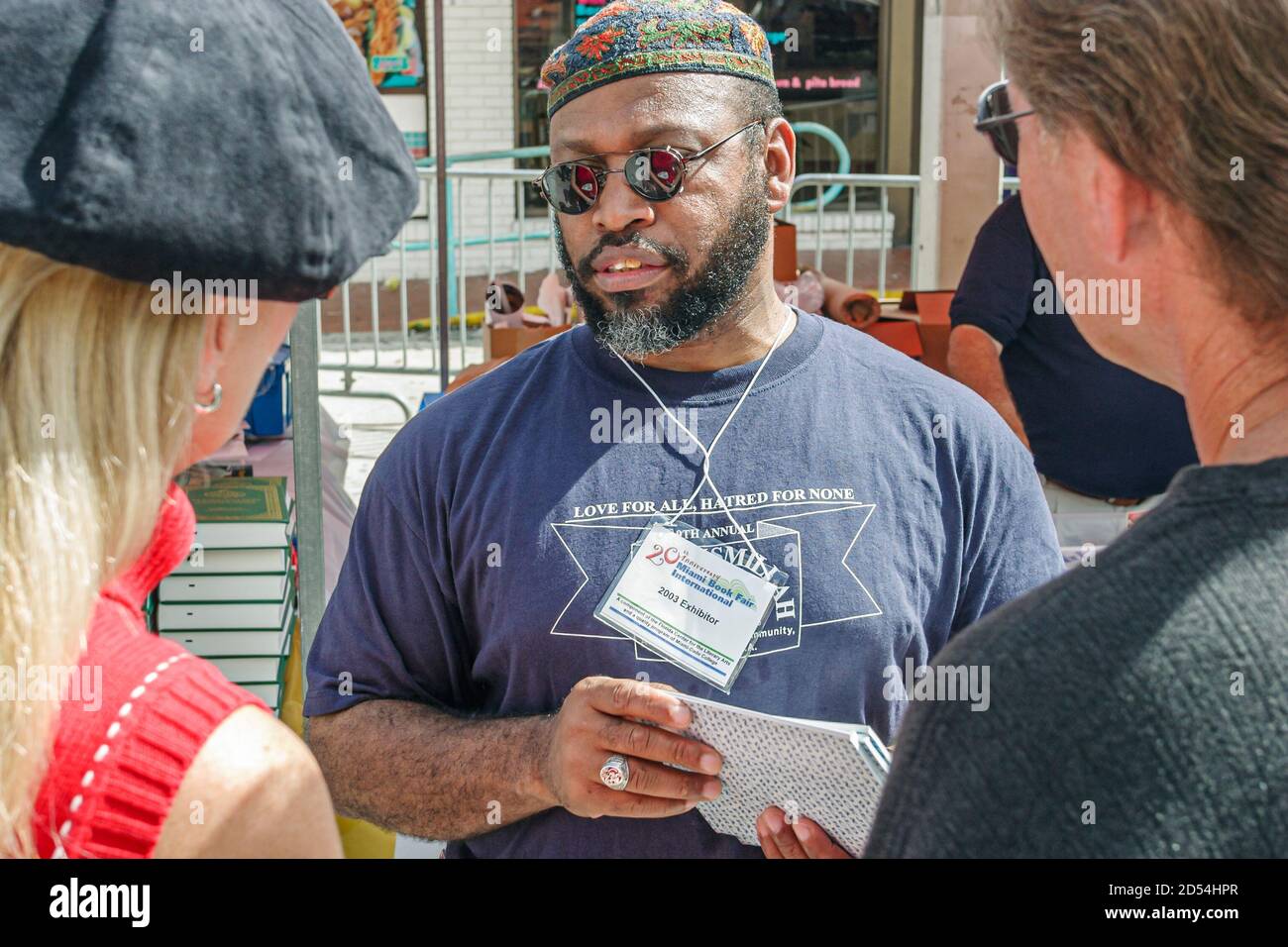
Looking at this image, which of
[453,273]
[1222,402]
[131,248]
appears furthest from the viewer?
[453,273]

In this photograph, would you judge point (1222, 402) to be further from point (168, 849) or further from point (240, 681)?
point (240, 681)

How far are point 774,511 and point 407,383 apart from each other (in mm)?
6864

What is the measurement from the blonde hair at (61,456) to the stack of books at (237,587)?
2.24 m

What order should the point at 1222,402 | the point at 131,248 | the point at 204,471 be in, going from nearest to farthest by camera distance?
1. the point at 131,248
2. the point at 1222,402
3. the point at 204,471

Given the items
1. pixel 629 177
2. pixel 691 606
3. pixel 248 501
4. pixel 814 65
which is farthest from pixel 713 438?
pixel 814 65

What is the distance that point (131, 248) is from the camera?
0.92 m

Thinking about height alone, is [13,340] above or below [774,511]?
above

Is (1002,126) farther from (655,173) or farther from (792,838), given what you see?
(792,838)

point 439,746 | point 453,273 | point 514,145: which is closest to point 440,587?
point 439,746

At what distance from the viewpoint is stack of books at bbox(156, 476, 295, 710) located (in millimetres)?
3148

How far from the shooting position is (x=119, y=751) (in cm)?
95
